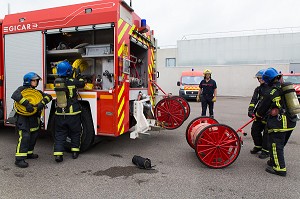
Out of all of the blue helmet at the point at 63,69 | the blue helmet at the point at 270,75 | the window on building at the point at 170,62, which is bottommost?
the blue helmet at the point at 270,75

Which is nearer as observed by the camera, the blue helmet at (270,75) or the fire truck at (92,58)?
the blue helmet at (270,75)

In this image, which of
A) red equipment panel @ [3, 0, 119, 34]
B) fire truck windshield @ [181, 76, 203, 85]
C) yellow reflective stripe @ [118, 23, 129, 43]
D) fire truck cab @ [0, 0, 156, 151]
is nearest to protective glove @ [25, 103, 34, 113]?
fire truck cab @ [0, 0, 156, 151]

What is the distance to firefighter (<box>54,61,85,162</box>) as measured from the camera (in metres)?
4.11

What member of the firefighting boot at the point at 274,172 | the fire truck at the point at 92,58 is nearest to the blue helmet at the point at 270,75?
the firefighting boot at the point at 274,172

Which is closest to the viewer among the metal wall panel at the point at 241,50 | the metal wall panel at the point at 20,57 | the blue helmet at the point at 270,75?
the blue helmet at the point at 270,75

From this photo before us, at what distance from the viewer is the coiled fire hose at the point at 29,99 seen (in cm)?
399

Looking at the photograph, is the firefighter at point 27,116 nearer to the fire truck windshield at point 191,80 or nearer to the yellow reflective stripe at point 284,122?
the yellow reflective stripe at point 284,122

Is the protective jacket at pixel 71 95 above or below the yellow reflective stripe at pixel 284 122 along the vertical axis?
above

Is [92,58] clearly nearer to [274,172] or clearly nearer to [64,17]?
[64,17]

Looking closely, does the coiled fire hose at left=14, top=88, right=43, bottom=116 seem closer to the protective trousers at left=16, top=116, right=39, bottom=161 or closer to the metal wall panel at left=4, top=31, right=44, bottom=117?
the protective trousers at left=16, top=116, right=39, bottom=161

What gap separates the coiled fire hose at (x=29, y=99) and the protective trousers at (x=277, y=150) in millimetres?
3900

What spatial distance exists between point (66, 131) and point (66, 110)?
0.41m

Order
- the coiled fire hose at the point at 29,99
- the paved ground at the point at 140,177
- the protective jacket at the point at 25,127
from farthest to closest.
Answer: the coiled fire hose at the point at 29,99 < the protective jacket at the point at 25,127 < the paved ground at the point at 140,177

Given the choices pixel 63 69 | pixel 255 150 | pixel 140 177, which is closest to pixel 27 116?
pixel 63 69
